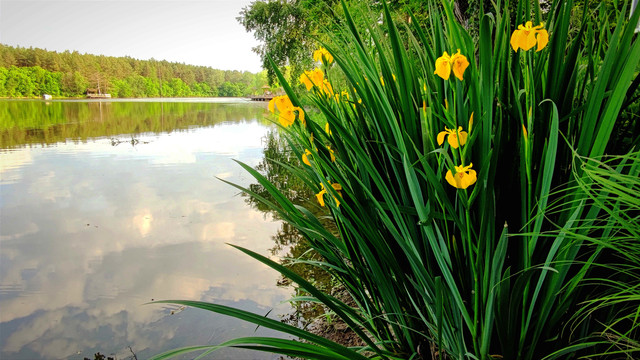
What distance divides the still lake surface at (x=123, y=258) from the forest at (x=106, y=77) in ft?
124

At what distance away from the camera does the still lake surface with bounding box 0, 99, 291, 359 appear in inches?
Answer: 85.5

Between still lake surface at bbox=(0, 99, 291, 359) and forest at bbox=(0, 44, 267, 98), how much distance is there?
3776 cm

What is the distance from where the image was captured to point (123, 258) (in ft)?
10.5

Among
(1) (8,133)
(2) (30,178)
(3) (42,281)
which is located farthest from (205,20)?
(3) (42,281)

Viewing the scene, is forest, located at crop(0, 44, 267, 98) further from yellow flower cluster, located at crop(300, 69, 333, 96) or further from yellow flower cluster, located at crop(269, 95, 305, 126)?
yellow flower cluster, located at crop(269, 95, 305, 126)

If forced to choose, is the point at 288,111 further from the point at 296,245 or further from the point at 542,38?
the point at 296,245

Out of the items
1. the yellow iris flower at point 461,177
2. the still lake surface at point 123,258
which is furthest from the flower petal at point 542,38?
the still lake surface at point 123,258

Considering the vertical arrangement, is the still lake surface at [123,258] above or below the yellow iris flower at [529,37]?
below

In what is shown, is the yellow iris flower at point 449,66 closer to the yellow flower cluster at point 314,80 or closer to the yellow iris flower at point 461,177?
the yellow iris flower at point 461,177

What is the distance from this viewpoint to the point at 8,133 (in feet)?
36.0

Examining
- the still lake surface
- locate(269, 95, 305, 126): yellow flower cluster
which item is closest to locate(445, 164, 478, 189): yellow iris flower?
locate(269, 95, 305, 126): yellow flower cluster

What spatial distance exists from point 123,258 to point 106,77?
68098 mm

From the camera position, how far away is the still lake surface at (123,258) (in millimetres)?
2172

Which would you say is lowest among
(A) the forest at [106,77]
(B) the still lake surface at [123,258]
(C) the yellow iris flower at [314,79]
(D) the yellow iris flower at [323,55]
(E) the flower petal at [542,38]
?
(B) the still lake surface at [123,258]
